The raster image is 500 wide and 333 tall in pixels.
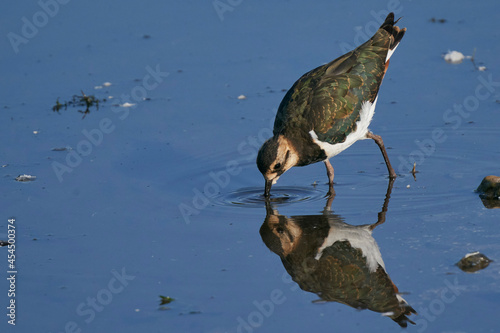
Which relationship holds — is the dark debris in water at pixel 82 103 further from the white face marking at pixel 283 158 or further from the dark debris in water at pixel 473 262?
the dark debris in water at pixel 473 262

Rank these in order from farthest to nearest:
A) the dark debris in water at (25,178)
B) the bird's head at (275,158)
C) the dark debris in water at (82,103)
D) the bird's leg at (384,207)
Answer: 1. the dark debris in water at (82,103)
2. the dark debris in water at (25,178)
3. the bird's head at (275,158)
4. the bird's leg at (384,207)

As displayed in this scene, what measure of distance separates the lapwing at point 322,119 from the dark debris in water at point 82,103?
3626mm

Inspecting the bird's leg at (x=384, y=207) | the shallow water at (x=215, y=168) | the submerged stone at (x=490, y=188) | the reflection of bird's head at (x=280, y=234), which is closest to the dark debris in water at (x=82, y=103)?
the shallow water at (x=215, y=168)

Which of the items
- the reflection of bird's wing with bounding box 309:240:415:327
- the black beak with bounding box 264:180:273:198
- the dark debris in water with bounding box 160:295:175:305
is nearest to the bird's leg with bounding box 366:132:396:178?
the black beak with bounding box 264:180:273:198

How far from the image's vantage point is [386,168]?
10.4 metres

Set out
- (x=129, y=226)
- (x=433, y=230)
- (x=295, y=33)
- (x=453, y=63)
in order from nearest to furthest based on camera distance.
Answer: (x=433, y=230), (x=129, y=226), (x=453, y=63), (x=295, y=33)

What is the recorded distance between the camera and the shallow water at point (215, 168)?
23.5ft

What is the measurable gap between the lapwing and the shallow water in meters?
0.42

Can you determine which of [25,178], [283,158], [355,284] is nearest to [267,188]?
[283,158]

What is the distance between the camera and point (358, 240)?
27.1 feet

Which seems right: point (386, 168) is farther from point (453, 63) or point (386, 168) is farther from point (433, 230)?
point (453, 63)

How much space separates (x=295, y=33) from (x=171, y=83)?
2.52 meters

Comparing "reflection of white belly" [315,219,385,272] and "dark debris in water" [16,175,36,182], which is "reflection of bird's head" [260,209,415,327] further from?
"dark debris in water" [16,175,36,182]

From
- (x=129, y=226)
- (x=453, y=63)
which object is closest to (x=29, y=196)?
(x=129, y=226)
